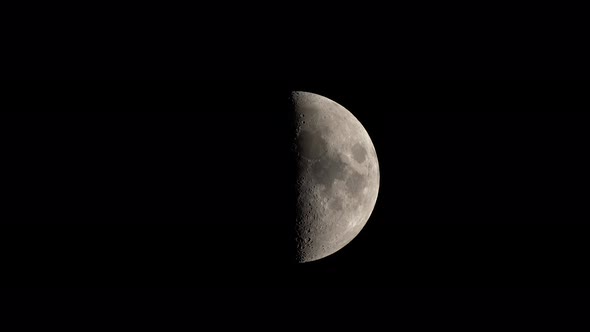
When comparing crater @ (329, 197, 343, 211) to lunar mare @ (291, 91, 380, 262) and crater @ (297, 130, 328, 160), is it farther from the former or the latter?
crater @ (297, 130, 328, 160)

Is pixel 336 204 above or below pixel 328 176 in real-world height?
below

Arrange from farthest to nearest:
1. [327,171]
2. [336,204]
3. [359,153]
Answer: [359,153]
[336,204]
[327,171]

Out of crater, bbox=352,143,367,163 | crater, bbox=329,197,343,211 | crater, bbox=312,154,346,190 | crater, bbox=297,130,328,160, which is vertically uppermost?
crater, bbox=352,143,367,163

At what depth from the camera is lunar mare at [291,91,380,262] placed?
5895 millimetres

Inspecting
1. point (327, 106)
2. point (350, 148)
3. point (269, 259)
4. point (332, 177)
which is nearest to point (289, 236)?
point (269, 259)

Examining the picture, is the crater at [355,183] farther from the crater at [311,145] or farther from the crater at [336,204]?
the crater at [311,145]

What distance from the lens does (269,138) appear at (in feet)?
19.1

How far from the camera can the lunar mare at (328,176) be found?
19.3 feet

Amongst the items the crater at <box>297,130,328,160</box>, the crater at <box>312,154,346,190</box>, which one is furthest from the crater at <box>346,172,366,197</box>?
the crater at <box>297,130,328,160</box>

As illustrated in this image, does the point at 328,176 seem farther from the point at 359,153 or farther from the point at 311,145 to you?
the point at 359,153

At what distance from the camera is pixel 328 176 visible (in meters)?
5.93

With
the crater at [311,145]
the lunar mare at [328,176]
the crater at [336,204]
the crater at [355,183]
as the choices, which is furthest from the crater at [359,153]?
the crater at [336,204]

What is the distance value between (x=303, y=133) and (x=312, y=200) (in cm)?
73

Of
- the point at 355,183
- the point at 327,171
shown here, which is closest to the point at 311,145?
the point at 327,171
